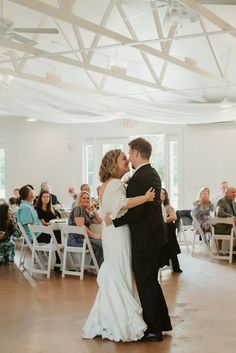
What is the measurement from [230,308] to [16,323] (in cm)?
216

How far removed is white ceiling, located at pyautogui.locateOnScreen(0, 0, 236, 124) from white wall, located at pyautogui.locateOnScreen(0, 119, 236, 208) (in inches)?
60.6

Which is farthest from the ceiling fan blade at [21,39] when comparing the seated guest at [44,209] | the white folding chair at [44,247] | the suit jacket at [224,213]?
the suit jacket at [224,213]

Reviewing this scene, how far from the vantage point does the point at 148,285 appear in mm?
4527

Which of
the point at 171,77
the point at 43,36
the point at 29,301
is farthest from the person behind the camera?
the point at 171,77

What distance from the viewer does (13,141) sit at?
15211 millimetres

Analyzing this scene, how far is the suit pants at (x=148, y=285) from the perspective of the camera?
14.8 ft

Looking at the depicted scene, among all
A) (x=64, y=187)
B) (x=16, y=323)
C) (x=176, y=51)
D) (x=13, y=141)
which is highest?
(x=176, y=51)

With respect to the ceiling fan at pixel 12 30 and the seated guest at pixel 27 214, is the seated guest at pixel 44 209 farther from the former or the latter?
the ceiling fan at pixel 12 30

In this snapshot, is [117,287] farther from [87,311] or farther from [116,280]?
[87,311]

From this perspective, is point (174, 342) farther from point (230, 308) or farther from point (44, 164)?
point (44, 164)

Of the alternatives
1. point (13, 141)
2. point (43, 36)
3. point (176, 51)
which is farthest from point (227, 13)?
point (13, 141)

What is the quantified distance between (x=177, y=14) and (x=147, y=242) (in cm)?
237

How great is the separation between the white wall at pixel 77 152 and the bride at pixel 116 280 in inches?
312

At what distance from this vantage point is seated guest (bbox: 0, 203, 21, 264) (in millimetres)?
8688
